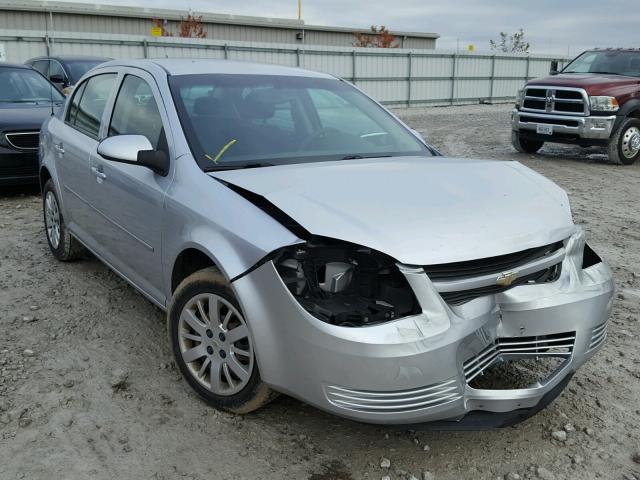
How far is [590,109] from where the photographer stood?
34.8 feet

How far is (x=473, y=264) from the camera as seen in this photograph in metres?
2.49

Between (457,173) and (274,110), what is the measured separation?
1.19m

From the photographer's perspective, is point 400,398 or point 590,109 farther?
point 590,109

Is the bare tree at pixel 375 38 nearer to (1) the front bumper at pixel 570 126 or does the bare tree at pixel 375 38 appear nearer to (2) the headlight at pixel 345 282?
(1) the front bumper at pixel 570 126

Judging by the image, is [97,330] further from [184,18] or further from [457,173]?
[184,18]

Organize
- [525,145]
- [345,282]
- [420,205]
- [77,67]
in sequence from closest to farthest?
[345,282], [420,205], [77,67], [525,145]

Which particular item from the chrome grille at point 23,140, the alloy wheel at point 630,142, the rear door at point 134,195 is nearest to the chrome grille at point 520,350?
the rear door at point 134,195

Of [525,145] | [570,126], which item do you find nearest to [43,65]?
[525,145]

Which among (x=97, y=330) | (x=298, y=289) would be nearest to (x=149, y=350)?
(x=97, y=330)

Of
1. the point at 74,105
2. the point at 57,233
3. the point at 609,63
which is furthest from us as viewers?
the point at 609,63

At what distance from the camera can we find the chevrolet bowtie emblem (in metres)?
2.54

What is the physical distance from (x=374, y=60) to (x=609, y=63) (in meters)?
13.3

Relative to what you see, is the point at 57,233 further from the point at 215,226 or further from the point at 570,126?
the point at 570,126

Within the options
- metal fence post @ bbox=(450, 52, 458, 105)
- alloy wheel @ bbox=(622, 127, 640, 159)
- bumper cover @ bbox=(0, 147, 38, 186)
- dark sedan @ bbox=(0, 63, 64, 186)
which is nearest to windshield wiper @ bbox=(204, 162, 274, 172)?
dark sedan @ bbox=(0, 63, 64, 186)
